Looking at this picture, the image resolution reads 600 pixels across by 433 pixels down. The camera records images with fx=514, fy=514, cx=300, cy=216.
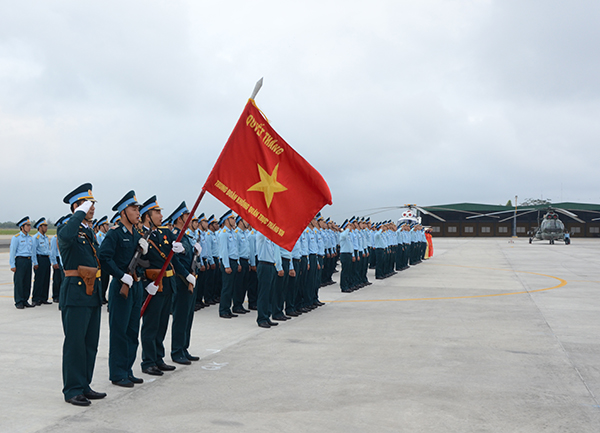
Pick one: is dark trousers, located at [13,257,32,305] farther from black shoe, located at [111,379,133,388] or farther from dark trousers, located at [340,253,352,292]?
dark trousers, located at [340,253,352,292]

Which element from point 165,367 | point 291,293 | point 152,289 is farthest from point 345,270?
point 152,289

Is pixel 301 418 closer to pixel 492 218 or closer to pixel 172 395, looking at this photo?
pixel 172 395

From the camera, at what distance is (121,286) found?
5031 millimetres

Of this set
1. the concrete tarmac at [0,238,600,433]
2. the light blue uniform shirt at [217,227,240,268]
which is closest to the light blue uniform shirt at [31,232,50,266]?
the concrete tarmac at [0,238,600,433]

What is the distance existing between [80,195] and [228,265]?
15.3ft

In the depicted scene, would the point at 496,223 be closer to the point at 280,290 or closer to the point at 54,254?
the point at 280,290

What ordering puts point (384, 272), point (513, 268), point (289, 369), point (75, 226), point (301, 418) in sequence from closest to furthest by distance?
point (301, 418), point (75, 226), point (289, 369), point (384, 272), point (513, 268)

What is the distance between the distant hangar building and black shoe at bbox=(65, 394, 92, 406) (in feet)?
231

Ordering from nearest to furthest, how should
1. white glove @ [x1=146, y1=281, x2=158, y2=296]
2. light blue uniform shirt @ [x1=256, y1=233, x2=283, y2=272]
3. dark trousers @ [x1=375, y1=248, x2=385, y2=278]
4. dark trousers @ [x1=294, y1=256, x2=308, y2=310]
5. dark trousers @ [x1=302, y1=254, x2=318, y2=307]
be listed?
white glove @ [x1=146, y1=281, x2=158, y2=296]
light blue uniform shirt @ [x1=256, y1=233, x2=283, y2=272]
dark trousers @ [x1=294, y1=256, x2=308, y2=310]
dark trousers @ [x1=302, y1=254, x2=318, y2=307]
dark trousers @ [x1=375, y1=248, x2=385, y2=278]

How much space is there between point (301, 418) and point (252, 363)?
5.87 feet

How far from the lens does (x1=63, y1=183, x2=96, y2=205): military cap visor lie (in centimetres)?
472

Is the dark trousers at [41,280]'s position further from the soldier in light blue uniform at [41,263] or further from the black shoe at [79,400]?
the black shoe at [79,400]

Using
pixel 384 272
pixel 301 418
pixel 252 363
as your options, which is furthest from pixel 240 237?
pixel 384 272

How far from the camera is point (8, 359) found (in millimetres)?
5996
